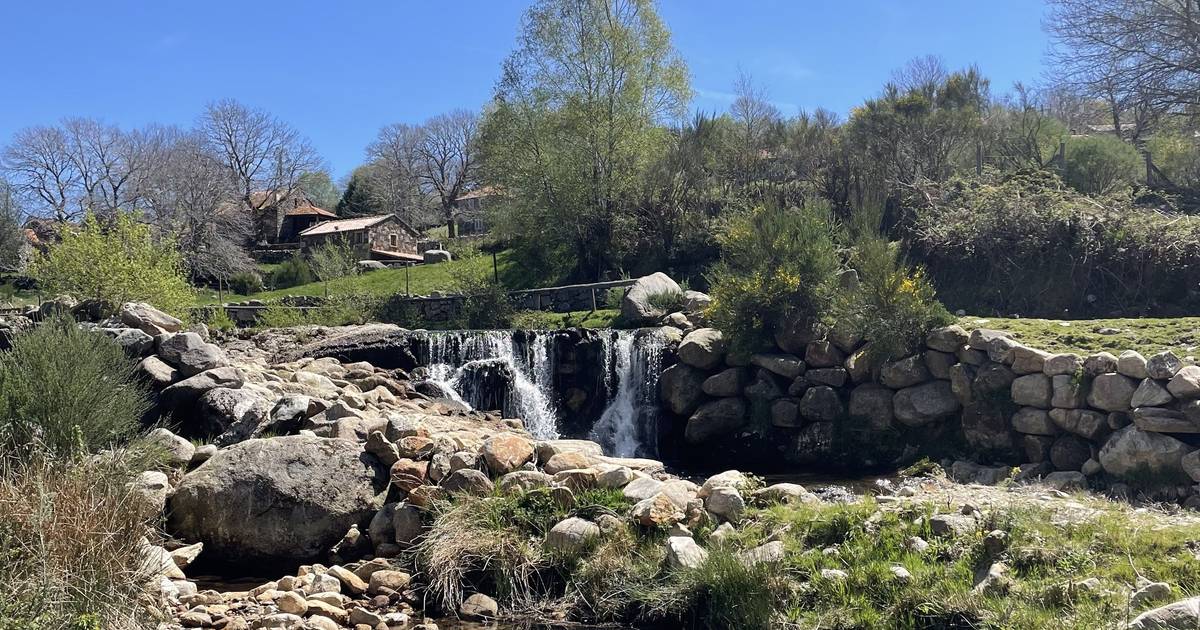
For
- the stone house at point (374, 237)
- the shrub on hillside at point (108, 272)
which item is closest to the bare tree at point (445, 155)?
the stone house at point (374, 237)

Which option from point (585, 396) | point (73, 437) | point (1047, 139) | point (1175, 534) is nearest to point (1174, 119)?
point (1047, 139)

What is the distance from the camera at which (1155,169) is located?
22250mm

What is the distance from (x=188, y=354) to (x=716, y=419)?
802cm

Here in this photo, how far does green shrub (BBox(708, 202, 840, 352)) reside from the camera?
1402 cm

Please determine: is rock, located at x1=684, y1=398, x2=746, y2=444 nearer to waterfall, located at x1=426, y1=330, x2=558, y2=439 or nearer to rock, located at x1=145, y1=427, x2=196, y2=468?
waterfall, located at x1=426, y1=330, x2=558, y2=439

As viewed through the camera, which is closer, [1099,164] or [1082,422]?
[1082,422]

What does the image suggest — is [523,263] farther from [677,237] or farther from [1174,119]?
[1174,119]

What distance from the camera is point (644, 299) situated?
60.9ft

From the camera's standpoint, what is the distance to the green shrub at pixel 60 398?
7.64 meters

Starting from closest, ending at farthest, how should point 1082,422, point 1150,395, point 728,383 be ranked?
point 1150,395, point 1082,422, point 728,383

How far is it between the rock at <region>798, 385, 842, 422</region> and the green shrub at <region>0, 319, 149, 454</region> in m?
9.18

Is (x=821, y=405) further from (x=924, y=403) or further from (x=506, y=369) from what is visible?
(x=506, y=369)

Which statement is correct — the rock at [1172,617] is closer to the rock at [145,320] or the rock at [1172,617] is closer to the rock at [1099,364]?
the rock at [1099,364]

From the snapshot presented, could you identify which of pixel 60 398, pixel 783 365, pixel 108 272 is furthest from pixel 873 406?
pixel 108 272
